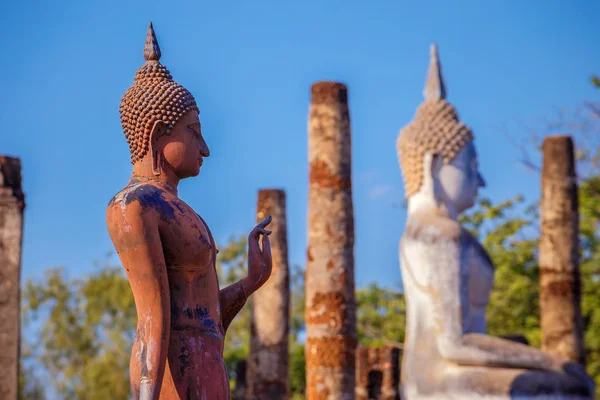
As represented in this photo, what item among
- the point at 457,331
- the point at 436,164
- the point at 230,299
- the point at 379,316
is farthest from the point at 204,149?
the point at 379,316

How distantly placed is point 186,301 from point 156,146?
803 mm

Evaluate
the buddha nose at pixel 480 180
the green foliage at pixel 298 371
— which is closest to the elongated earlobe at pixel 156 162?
the buddha nose at pixel 480 180

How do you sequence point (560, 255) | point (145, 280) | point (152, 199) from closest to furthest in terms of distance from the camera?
point (145, 280), point (152, 199), point (560, 255)

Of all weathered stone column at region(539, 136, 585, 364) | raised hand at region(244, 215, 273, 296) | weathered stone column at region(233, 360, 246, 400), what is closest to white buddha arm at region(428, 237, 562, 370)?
raised hand at region(244, 215, 273, 296)

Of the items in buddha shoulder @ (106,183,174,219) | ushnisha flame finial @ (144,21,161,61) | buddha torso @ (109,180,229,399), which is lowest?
buddha torso @ (109,180,229,399)

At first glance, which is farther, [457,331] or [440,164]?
[440,164]

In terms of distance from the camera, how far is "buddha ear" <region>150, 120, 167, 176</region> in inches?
231

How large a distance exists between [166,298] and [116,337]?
84.9ft

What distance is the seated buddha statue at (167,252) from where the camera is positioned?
551 centimetres

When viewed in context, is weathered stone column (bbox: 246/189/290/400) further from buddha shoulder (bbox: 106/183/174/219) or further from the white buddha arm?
buddha shoulder (bbox: 106/183/174/219)

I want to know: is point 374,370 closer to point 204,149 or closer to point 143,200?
point 204,149

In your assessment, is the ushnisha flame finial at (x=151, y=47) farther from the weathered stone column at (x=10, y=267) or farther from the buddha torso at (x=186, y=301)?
the weathered stone column at (x=10, y=267)

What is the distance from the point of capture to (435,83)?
9406mm

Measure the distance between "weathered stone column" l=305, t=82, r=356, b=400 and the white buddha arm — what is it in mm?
2901
